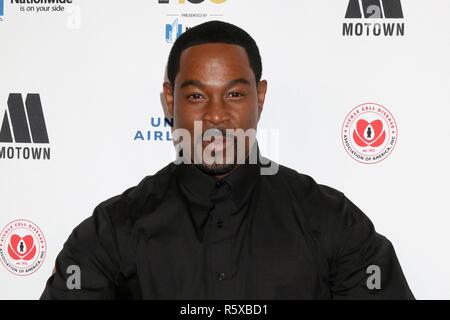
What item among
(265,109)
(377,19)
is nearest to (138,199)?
(265,109)

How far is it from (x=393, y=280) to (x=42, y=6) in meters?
1.10

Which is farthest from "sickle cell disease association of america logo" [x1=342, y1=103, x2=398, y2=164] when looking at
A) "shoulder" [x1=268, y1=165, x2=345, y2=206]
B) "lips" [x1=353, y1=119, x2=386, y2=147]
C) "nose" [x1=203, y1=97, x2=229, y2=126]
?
"nose" [x1=203, y1=97, x2=229, y2=126]

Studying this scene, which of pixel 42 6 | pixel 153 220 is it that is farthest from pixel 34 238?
pixel 42 6

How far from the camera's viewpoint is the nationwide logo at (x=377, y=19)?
5.25ft

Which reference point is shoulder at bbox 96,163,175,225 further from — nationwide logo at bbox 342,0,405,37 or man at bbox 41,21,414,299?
nationwide logo at bbox 342,0,405,37

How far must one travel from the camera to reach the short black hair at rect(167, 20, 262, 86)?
140 centimetres

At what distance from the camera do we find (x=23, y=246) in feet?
5.40

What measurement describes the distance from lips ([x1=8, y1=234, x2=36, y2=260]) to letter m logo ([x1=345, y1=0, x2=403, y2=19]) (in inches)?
39.5

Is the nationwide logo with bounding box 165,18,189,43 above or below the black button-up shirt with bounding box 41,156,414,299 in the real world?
above

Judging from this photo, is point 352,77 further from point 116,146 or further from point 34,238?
point 34,238

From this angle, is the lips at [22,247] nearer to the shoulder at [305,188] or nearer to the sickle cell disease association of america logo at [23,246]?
the sickle cell disease association of america logo at [23,246]

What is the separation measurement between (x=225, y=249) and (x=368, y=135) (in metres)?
0.52

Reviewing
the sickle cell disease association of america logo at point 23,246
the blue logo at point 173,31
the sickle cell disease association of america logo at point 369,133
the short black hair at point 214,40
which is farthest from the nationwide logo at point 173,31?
the sickle cell disease association of america logo at point 23,246

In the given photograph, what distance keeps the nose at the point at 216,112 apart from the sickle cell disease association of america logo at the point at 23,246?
611 millimetres
